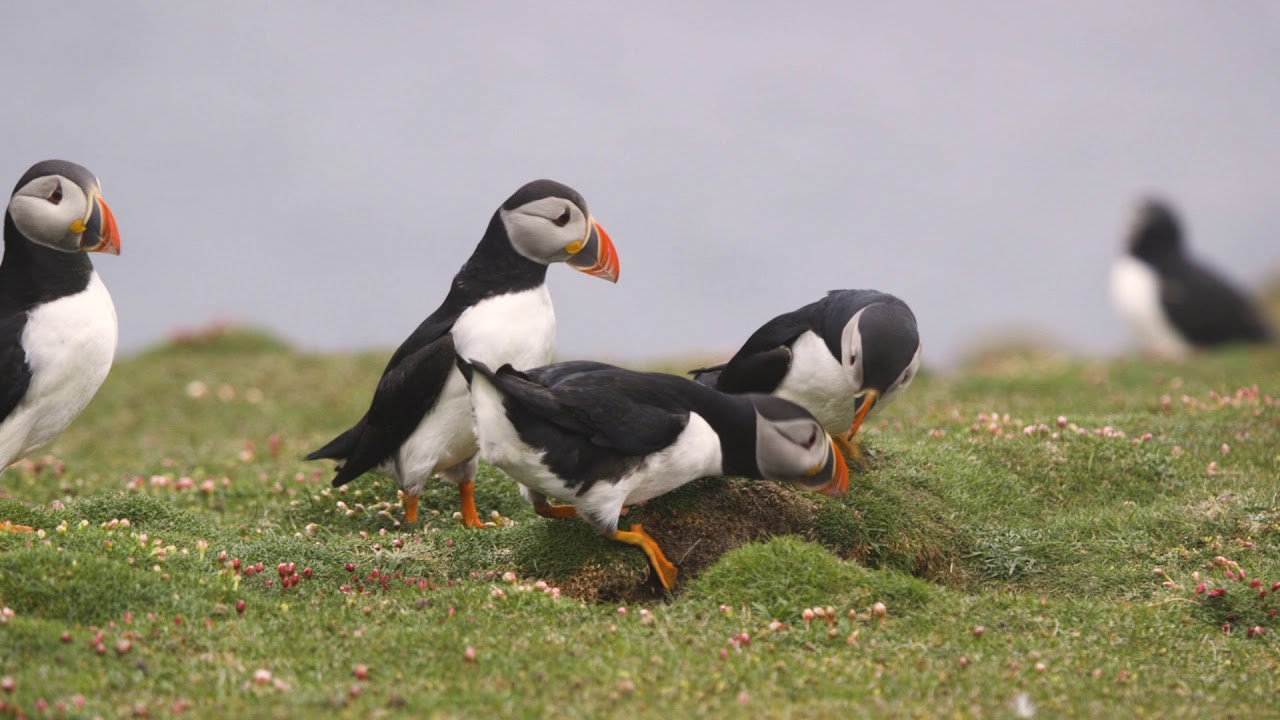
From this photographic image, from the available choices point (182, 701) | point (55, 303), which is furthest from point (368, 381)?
point (182, 701)

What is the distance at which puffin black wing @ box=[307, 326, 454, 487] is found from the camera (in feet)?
26.5

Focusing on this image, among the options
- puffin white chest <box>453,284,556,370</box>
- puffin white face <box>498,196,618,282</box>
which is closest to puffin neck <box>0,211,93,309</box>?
puffin white chest <box>453,284,556,370</box>

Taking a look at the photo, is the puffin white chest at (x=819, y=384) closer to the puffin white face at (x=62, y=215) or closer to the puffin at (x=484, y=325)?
the puffin at (x=484, y=325)

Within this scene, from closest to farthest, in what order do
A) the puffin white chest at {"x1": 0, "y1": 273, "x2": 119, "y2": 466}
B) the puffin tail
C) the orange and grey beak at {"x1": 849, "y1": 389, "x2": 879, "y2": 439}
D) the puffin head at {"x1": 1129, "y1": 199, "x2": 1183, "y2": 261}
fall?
the orange and grey beak at {"x1": 849, "y1": 389, "x2": 879, "y2": 439} < the puffin white chest at {"x1": 0, "y1": 273, "x2": 119, "y2": 466} < the puffin tail < the puffin head at {"x1": 1129, "y1": 199, "x2": 1183, "y2": 261}

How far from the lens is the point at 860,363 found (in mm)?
7516

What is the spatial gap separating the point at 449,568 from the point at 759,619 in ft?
6.41

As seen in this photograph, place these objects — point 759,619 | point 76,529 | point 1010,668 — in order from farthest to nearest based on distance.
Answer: point 76,529 → point 759,619 → point 1010,668

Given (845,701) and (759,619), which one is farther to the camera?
(759,619)

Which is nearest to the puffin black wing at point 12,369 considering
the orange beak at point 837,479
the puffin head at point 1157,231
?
the orange beak at point 837,479

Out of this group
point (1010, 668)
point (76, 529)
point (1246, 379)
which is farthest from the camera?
point (1246, 379)

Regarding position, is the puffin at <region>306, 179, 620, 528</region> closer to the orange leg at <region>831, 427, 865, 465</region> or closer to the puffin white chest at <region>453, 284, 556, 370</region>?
the puffin white chest at <region>453, 284, 556, 370</region>

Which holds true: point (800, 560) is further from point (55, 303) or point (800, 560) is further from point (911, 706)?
point (55, 303)

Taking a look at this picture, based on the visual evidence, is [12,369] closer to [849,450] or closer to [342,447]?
[342,447]

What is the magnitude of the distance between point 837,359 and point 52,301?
15.7 ft
